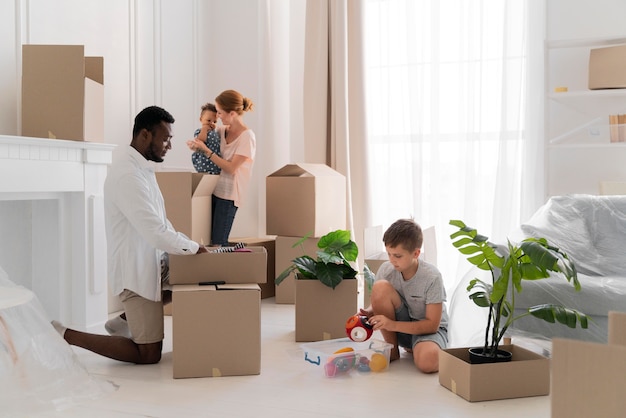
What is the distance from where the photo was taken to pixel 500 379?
237 centimetres

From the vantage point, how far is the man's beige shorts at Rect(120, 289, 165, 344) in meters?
2.79

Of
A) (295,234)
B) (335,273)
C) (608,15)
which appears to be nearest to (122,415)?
(335,273)

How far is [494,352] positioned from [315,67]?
10.5ft

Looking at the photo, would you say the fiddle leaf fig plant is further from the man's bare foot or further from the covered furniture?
the covered furniture

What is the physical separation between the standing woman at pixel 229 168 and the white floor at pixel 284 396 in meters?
1.40

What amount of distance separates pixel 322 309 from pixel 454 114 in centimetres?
225

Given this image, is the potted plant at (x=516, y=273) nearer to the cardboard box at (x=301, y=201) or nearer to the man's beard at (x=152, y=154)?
the man's beard at (x=152, y=154)

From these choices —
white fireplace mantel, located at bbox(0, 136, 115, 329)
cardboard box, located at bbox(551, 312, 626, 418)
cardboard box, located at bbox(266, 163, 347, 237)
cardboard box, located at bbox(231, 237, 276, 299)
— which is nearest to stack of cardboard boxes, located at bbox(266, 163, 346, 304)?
cardboard box, located at bbox(266, 163, 347, 237)

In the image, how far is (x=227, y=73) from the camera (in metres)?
5.20

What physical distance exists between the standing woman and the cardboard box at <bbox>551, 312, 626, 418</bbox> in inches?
131

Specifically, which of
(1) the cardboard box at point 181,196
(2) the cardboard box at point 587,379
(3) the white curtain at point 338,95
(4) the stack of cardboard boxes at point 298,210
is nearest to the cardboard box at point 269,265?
(4) the stack of cardboard boxes at point 298,210

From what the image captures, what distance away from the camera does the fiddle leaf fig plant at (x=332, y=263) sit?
318cm

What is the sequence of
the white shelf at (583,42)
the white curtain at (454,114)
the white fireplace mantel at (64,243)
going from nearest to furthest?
the white fireplace mantel at (64,243)
the white shelf at (583,42)
the white curtain at (454,114)

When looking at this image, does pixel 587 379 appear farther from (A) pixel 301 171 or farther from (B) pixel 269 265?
(B) pixel 269 265
